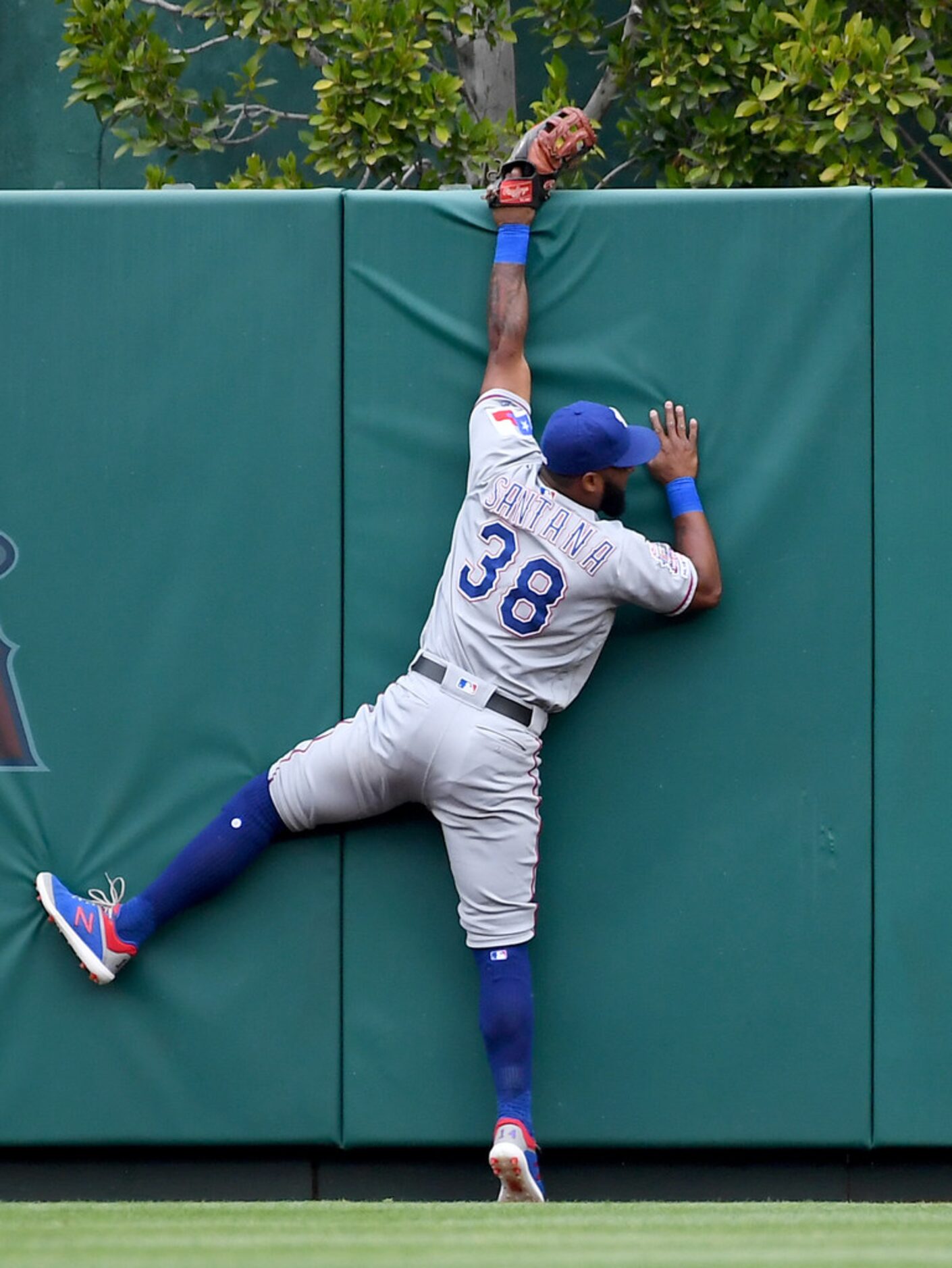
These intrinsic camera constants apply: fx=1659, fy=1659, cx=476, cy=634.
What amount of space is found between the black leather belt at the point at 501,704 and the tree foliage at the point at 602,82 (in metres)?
3.28

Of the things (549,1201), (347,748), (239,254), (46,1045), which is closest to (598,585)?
(347,748)

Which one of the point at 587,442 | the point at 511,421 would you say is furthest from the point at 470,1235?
the point at 511,421

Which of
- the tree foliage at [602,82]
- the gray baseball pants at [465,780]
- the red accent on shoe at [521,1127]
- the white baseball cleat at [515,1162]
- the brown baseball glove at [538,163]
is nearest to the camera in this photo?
the white baseball cleat at [515,1162]

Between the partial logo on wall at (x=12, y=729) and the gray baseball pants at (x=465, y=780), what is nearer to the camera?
the gray baseball pants at (x=465, y=780)

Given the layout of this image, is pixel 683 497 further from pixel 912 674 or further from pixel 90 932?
pixel 90 932

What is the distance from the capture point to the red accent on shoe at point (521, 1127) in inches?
174

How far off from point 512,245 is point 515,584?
997 mm

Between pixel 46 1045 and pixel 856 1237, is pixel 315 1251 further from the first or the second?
pixel 46 1045

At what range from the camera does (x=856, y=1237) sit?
139 inches

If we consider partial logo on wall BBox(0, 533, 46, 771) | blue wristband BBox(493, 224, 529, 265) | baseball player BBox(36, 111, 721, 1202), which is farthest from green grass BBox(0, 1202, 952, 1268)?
blue wristband BBox(493, 224, 529, 265)

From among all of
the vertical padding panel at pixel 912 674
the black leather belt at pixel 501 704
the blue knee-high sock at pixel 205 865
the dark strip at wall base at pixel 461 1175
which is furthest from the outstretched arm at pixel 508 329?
the dark strip at wall base at pixel 461 1175

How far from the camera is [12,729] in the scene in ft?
15.8

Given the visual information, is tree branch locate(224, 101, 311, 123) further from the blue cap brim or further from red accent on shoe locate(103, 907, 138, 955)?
red accent on shoe locate(103, 907, 138, 955)

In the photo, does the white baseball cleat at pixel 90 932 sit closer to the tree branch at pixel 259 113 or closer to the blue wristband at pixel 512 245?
the blue wristband at pixel 512 245
